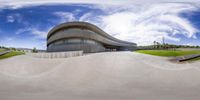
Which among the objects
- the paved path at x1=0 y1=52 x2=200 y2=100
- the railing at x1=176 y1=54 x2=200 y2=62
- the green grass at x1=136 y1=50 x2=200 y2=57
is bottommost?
the paved path at x1=0 y1=52 x2=200 y2=100

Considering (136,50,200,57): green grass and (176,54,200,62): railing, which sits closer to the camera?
(136,50,200,57): green grass

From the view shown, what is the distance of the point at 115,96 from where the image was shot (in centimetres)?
338

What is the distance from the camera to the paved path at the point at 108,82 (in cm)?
341

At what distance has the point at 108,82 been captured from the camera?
4.32m

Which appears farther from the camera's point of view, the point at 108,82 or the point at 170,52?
the point at 170,52

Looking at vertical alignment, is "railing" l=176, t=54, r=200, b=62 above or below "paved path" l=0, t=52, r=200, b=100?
above

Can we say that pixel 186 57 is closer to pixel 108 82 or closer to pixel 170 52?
pixel 170 52

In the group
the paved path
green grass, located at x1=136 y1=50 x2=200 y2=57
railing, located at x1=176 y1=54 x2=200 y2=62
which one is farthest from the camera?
railing, located at x1=176 y1=54 x2=200 y2=62

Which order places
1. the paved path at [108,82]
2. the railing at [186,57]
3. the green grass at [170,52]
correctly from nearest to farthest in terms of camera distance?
the paved path at [108,82], the green grass at [170,52], the railing at [186,57]

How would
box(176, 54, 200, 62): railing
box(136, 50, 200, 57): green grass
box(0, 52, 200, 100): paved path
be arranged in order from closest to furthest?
1. box(0, 52, 200, 100): paved path
2. box(136, 50, 200, 57): green grass
3. box(176, 54, 200, 62): railing

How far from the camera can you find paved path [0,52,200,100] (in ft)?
11.2

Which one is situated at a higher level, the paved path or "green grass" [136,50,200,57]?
"green grass" [136,50,200,57]

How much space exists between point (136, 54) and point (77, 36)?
14527 mm

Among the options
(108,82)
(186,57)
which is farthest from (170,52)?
(108,82)
